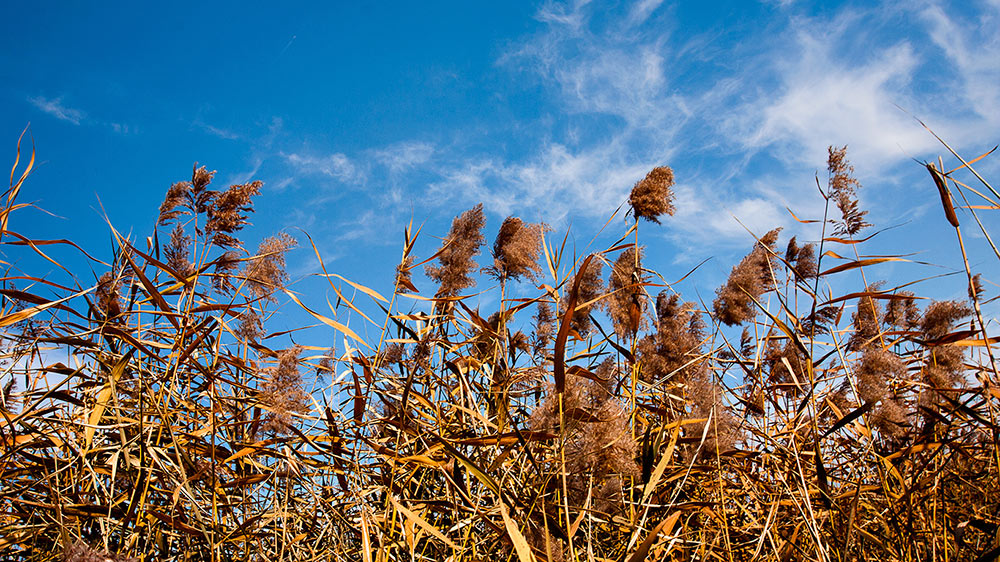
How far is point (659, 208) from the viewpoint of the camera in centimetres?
205

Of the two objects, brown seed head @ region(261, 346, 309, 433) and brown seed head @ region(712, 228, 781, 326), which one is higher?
brown seed head @ region(712, 228, 781, 326)

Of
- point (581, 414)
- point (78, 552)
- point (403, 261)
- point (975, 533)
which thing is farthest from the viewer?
point (403, 261)

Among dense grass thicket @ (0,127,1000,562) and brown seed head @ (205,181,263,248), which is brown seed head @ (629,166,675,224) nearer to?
dense grass thicket @ (0,127,1000,562)

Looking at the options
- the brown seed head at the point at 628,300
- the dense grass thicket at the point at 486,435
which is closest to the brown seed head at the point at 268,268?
the dense grass thicket at the point at 486,435

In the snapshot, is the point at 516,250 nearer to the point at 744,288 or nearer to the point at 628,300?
the point at 628,300

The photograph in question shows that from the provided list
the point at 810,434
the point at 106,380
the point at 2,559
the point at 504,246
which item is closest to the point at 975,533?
the point at 810,434

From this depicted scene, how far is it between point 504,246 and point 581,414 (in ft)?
3.58

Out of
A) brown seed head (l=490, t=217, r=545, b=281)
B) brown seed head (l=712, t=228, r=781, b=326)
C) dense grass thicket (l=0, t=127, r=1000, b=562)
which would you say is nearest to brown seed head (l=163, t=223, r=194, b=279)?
dense grass thicket (l=0, t=127, r=1000, b=562)

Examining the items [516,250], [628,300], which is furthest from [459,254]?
[628,300]

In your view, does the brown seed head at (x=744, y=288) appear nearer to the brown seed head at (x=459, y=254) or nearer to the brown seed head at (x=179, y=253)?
the brown seed head at (x=459, y=254)

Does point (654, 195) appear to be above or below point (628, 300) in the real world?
above

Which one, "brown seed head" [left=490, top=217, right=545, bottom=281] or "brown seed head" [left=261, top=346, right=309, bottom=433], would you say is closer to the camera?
"brown seed head" [left=261, top=346, right=309, bottom=433]

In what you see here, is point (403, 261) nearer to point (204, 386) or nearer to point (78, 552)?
point (204, 386)

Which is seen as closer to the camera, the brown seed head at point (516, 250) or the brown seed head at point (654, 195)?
the brown seed head at point (654, 195)
